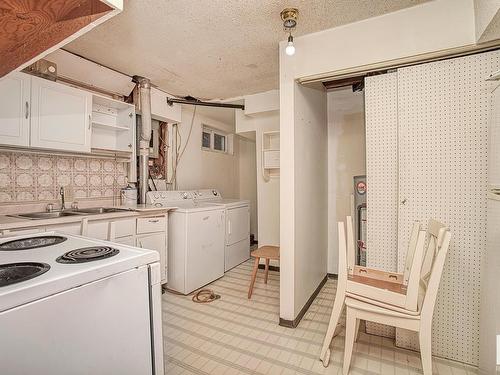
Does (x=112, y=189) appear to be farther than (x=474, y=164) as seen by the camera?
Yes

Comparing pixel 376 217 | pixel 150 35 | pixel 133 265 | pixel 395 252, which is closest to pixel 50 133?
pixel 150 35

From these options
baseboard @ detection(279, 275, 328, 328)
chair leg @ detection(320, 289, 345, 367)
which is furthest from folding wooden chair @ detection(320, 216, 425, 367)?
baseboard @ detection(279, 275, 328, 328)

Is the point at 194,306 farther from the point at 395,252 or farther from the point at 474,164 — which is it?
the point at 474,164

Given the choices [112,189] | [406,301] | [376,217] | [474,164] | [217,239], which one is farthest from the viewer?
[217,239]

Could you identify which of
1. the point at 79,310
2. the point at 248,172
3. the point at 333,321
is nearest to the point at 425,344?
the point at 333,321

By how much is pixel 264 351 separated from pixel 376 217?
51.8 inches

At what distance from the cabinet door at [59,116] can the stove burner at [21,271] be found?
1620 mm

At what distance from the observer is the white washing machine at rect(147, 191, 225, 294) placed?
8.98 ft

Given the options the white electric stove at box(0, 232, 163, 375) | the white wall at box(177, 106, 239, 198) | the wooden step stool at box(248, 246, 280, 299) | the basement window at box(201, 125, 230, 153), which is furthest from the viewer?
the basement window at box(201, 125, 230, 153)

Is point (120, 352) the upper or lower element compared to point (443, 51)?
lower

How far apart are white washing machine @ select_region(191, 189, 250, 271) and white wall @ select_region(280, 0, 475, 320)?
1291 millimetres

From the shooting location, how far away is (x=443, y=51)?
5.44 feet

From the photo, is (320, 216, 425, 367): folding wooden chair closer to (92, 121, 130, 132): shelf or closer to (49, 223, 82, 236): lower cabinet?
(49, 223, 82, 236): lower cabinet

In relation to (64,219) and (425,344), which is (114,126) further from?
(425,344)
